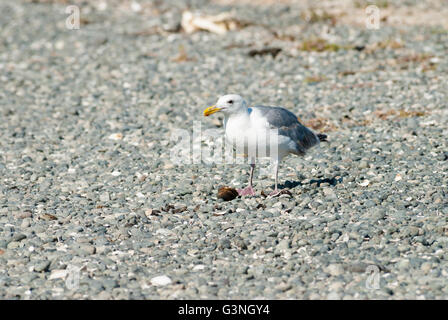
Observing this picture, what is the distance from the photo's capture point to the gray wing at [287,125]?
25.9 ft

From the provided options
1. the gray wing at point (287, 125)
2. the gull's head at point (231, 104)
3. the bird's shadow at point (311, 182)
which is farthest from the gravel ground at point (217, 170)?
the gull's head at point (231, 104)

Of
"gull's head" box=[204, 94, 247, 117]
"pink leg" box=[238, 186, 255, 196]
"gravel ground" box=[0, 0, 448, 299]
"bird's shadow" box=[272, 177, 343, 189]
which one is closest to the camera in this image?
"gravel ground" box=[0, 0, 448, 299]

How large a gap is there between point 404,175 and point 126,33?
33.7 feet

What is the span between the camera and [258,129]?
776 centimetres

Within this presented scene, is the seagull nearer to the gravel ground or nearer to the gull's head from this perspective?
the gull's head

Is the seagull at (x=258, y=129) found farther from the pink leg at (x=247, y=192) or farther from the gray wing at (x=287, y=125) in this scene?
the pink leg at (x=247, y=192)

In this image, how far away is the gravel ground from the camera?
21.1 ft

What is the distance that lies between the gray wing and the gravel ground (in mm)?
582

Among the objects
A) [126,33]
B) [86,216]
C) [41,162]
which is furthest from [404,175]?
[126,33]

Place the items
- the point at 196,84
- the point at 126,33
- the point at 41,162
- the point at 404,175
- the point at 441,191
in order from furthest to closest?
1. the point at 126,33
2. the point at 196,84
3. the point at 41,162
4. the point at 404,175
5. the point at 441,191

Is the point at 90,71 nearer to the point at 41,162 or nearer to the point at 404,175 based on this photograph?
the point at 41,162

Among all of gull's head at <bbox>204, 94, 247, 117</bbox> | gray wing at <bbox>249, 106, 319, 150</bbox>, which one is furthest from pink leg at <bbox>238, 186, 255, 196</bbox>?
gull's head at <bbox>204, 94, 247, 117</bbox>

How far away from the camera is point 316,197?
26.5 ft
